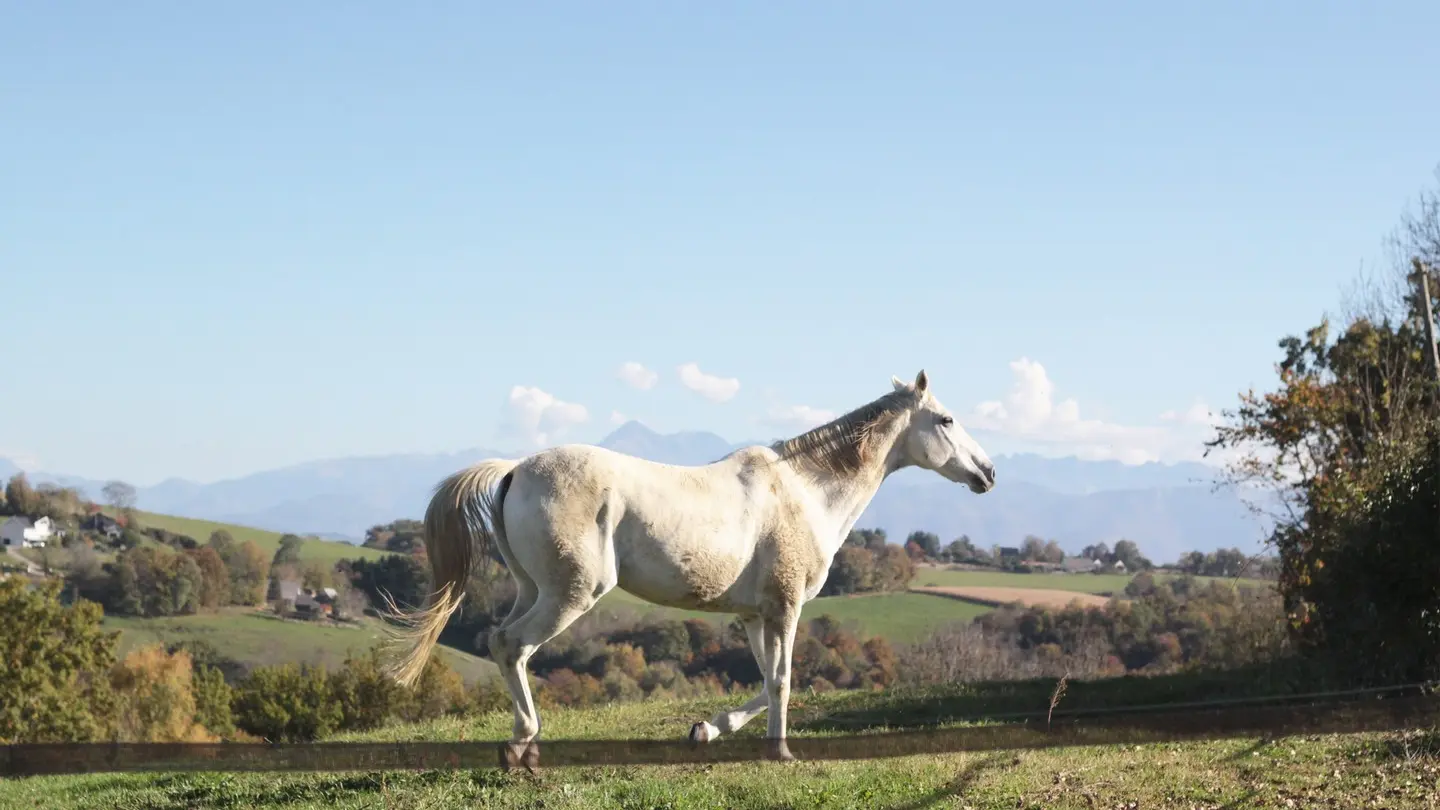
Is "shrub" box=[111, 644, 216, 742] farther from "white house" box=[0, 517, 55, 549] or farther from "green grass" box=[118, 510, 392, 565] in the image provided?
"white house" box=[0, 517, 55, 549]

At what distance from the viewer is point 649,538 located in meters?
9.74

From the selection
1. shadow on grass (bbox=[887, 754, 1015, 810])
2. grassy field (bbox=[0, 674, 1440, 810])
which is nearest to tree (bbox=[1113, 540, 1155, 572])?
grassy field (bbox=[0, 674, 1440, 810])

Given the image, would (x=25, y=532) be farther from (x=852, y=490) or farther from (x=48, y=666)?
(x=852, y=490)

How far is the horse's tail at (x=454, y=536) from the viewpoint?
9.54 m

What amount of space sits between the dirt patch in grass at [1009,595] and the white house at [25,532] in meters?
66.4

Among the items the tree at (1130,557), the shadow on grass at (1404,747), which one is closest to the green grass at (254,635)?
the tree at (1130,557)

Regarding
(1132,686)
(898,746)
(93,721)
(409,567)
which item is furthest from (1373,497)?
(93,721)

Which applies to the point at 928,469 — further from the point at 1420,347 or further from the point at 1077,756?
the point at 1420,347


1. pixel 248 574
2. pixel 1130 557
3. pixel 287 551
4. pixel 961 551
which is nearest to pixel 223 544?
pixel 287 551

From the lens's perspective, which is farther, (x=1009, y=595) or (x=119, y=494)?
(x=119, y=494)

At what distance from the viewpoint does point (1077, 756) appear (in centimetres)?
1130

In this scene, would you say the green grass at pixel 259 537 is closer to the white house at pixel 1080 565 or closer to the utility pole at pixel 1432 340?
the white house at pixel 1080 565

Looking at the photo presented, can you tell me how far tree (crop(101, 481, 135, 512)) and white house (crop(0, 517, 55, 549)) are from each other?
1570cm

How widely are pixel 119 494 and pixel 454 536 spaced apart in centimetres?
12936
